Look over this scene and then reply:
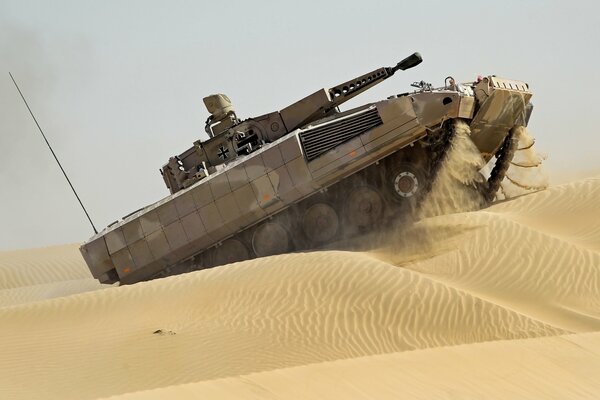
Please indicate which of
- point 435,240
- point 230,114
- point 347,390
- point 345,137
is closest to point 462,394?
point 347,390

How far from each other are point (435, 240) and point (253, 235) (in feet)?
16.3

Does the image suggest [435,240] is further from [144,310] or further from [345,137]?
[144,310]

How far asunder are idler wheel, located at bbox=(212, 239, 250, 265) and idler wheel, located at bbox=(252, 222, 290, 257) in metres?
0.32

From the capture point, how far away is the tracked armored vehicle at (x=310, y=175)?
68.4ft

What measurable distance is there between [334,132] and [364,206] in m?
1.84

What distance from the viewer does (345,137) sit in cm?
2114

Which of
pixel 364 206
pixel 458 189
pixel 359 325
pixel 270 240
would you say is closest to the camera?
pixel 359 325

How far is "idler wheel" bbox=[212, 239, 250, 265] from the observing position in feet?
73.2

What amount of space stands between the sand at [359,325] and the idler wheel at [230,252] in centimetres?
357

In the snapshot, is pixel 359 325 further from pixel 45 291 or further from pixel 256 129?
pixel 45 291

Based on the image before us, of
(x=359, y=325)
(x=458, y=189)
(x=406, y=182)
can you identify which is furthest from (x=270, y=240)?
(x=359, y=325)

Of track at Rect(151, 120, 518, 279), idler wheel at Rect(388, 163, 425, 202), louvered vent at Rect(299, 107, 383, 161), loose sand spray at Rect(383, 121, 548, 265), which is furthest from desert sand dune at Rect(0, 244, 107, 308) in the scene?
loose sand spray at Rect(383, 121, 548, 265)

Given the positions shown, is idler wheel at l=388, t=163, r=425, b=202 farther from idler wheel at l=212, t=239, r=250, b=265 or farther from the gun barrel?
idler wheel at l=212, t=239, r=250, b=265

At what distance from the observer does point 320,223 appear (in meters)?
21.8
